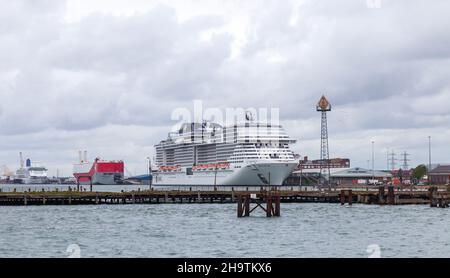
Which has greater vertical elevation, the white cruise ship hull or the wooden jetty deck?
the white cruise ship hull

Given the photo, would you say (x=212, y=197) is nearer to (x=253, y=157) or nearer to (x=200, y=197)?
(x=200, y=197)

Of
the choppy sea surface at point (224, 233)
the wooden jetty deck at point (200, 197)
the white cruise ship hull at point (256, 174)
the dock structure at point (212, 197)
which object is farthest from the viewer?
the white cruise ship hull at point (256, 174)

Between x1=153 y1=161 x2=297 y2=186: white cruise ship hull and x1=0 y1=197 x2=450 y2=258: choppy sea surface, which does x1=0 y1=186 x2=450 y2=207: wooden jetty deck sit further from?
x1=153 y1=161 x2=297 y2=186: white cruise ship hull

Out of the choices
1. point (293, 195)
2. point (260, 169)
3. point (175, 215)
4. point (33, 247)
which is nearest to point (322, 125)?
point (260, 169)

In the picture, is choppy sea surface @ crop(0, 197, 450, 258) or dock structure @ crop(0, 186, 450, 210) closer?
choppy sea surface @ crop(0, 197, 450, 258)

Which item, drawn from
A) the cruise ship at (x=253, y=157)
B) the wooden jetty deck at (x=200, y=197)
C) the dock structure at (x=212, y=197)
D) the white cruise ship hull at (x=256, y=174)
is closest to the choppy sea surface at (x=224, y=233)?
the dock structure at (x=212, y=197)

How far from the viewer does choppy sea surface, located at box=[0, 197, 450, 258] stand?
50.7m

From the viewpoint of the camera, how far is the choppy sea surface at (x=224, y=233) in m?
50.7

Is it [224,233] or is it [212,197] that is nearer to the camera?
[224,233]

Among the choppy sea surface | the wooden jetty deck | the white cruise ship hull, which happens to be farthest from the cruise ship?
the choppy sea surface

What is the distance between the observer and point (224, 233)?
63531 mm

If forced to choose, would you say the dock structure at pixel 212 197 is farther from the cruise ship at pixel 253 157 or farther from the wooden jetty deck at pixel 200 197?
the cruise ship at pixel 253 157

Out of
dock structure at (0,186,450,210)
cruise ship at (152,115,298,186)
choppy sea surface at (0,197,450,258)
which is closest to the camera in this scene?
choppy sea surface at (0,197,450,258)

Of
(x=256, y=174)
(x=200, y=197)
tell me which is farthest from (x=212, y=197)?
(x=256, y=174)
